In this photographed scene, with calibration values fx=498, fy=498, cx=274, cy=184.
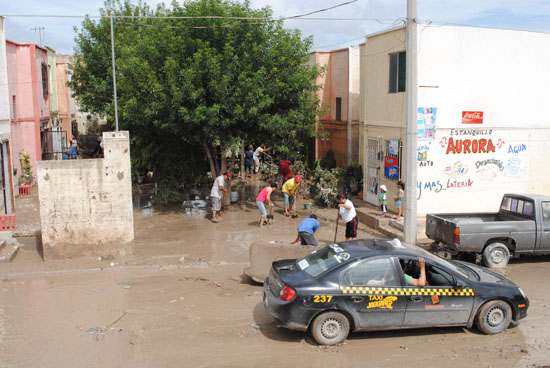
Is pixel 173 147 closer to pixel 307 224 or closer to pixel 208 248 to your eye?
pixel 208 248

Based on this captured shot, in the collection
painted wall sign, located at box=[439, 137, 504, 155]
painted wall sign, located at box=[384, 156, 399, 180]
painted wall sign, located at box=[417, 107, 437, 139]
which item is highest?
painted wall sign, located at box=[417, 107, 437, 139]

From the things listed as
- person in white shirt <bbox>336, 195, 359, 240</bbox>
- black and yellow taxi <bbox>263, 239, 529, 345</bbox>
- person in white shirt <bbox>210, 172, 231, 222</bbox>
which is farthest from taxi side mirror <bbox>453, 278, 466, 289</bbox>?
person in white shirt <bbox>210, 172, 231, 222</bbox>

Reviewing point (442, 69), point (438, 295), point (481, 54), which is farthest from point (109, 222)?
point (481, 54)

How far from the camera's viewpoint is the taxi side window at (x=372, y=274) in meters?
7.07

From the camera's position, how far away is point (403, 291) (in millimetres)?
7090

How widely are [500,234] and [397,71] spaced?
649cm

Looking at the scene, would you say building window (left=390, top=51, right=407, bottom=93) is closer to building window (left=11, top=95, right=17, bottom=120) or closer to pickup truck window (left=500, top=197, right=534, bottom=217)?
pickup truck window (left=500, top=197, right=534, bottom=217)

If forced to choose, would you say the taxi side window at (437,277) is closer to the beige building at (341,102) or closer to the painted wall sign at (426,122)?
the painted wall sign at (426,122)

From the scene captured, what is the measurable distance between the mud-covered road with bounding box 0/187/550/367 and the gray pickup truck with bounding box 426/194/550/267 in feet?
1.56

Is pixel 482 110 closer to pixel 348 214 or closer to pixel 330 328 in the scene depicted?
pixel 348 214

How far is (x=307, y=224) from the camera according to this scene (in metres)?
10.3

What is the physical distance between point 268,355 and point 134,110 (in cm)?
1113

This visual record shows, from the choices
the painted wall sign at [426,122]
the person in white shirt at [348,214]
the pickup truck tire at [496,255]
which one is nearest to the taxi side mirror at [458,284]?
the pickup truck tire at [496,255]

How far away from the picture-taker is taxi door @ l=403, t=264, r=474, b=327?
7.12 m
